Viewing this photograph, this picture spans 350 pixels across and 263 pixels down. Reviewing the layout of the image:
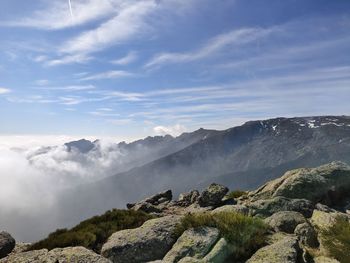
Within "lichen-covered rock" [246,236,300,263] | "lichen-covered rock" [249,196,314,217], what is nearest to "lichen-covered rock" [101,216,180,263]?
"lichen-covered rock" [246,236,300,263]

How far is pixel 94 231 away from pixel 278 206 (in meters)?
12.9

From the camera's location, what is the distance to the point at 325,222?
802 inches

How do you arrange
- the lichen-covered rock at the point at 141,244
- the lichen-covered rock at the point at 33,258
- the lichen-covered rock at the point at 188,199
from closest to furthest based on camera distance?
the lichen-covered rock at the point at 33,258 → the lichen-covered rock at the point at 141,244 → the lichen-covered rock at the point at 188,199

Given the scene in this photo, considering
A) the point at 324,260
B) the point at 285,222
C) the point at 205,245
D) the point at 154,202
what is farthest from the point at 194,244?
the point at 154,202

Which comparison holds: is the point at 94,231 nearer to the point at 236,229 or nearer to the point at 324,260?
the point at 236,229

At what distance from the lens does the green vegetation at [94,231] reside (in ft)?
63.0

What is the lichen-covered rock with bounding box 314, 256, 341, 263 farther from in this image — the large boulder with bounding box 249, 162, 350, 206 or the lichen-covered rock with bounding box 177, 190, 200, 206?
the lichen-covered rock with bounding box 177, 190, 200, 206

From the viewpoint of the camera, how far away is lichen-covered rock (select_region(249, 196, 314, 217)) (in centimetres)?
2555

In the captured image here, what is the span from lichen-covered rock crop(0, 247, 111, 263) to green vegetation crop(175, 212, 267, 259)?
14.8 feet

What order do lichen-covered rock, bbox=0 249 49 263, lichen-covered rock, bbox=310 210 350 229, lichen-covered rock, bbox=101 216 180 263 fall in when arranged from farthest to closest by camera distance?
lichen-covered rock, bbox=310 210 350 229 → lichen-covered rock, bbox=101 216 180 263 → lichen-covered rock, bbox=0 249 49 263

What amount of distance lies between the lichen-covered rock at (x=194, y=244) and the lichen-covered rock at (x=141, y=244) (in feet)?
2.63

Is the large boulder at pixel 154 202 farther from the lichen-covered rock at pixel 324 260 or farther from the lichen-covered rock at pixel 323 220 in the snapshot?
the lichen-covered rock at pixel 324 260

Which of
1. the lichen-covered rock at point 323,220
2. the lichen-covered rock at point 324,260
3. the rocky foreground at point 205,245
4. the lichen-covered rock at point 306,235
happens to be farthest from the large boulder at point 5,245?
the lichen-covered rock at point 323,220

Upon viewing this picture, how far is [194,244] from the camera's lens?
16.5 m
